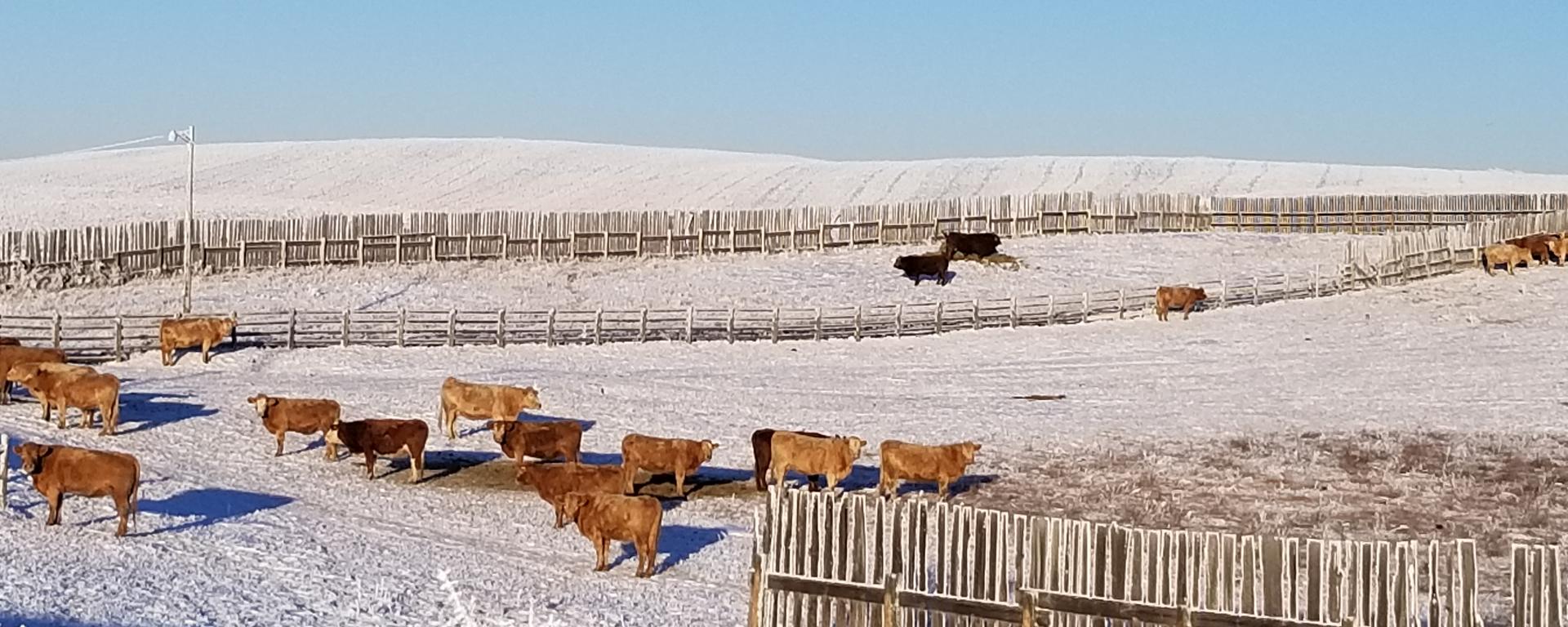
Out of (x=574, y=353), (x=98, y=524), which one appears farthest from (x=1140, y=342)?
(x=98, y=524)

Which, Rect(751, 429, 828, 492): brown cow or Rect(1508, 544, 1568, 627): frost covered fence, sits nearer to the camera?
Rect(1508, 544, 1568, 627): frost covered fence

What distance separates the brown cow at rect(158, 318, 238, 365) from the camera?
104ft

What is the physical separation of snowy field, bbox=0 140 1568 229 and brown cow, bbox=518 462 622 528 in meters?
42.8

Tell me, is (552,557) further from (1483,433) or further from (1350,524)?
(1483,433)

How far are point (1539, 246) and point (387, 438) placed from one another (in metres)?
34.4

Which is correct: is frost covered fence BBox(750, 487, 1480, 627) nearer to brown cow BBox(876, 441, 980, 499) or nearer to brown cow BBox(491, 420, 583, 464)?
brown cow BBox(876, 441, 980, 499)

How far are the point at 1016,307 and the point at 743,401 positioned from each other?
514 inches

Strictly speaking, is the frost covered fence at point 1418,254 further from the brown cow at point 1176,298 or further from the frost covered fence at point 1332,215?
the frost covered fence at point 1332,215

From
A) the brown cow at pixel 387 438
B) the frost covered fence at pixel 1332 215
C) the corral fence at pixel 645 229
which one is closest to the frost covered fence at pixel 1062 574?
the brown cow at pixel 387 438

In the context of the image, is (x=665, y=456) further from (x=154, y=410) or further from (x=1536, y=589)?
(x=1536, y=589)

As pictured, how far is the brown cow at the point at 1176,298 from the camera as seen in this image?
40156 mm

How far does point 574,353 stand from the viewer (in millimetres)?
35125

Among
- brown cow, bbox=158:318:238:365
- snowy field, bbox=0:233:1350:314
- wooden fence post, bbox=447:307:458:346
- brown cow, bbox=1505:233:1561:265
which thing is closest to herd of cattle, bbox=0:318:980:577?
brown cow, bbox=158:318:238:365

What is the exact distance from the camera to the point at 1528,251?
148 feet
